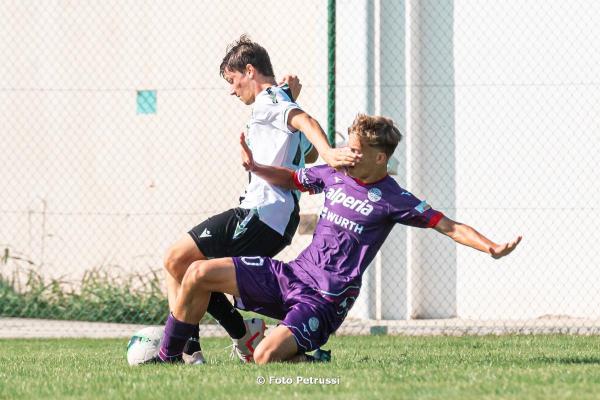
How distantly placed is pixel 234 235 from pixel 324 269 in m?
0.67

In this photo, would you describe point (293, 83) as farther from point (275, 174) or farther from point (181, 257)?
point (181, 257)

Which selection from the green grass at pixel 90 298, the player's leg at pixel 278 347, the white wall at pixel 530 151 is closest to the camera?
the player's leg at pixel 278 347

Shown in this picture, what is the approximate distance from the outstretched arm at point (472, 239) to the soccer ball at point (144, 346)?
67.7 inches

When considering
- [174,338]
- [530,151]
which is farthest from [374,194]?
[530,151]

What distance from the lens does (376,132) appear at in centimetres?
645

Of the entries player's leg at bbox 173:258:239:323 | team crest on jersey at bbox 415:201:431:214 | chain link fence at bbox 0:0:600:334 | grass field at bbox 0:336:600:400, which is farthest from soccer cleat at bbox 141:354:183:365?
chain link fence at bbox 0:0:600:334

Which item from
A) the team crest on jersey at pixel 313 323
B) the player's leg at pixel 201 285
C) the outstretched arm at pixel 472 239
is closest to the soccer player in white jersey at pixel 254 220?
the player's leg at pixel 201 285

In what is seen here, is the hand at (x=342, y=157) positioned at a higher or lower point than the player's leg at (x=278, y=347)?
higher

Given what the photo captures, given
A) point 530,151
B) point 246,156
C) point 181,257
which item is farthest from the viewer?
point 530,151

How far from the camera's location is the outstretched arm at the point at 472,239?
5.90m

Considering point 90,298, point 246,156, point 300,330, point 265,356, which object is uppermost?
point 246,156

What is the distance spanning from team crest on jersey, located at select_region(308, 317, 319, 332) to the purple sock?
652 mm

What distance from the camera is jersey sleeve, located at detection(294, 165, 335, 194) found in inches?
263

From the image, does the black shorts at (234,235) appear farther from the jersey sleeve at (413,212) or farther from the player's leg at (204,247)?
the jersey sleeve at (413,212)
